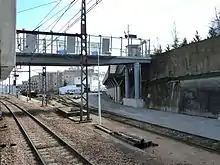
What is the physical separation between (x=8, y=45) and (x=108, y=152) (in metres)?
5.25

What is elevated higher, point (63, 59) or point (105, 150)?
point (63, 59)

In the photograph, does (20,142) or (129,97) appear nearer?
(20,142)

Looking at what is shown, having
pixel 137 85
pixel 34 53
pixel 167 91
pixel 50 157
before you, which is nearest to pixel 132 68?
pixel 137 85

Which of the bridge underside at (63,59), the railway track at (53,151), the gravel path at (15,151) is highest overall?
the bridge underside at (63,59)

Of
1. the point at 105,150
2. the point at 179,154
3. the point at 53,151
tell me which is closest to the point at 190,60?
the point at 179,154

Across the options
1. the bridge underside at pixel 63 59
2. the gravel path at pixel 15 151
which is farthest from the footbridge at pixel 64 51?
the gravel path at pixel 15 151

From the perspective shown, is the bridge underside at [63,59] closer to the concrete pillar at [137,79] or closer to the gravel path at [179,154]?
the concrete pillar at [137,79]

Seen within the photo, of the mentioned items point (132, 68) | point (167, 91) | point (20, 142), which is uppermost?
point (132, 68)

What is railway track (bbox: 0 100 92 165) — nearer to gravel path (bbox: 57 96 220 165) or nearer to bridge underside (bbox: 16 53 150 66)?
gravel path (bbox: 57 96 220 165)

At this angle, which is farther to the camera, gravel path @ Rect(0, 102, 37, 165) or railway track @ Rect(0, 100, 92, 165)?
gravel path @ Rect(0, 102, 37, 165)

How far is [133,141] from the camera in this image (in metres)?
14.7

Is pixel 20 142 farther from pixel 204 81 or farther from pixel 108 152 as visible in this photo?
pixel 204 81

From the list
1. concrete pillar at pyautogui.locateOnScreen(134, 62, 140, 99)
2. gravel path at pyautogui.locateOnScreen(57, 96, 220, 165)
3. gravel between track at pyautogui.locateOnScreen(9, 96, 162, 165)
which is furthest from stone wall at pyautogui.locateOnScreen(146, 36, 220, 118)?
gravel between track at pyautogui.locateOnScreen(9, 96, 162, 165)

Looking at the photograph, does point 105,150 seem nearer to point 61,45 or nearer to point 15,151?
point 15,151
